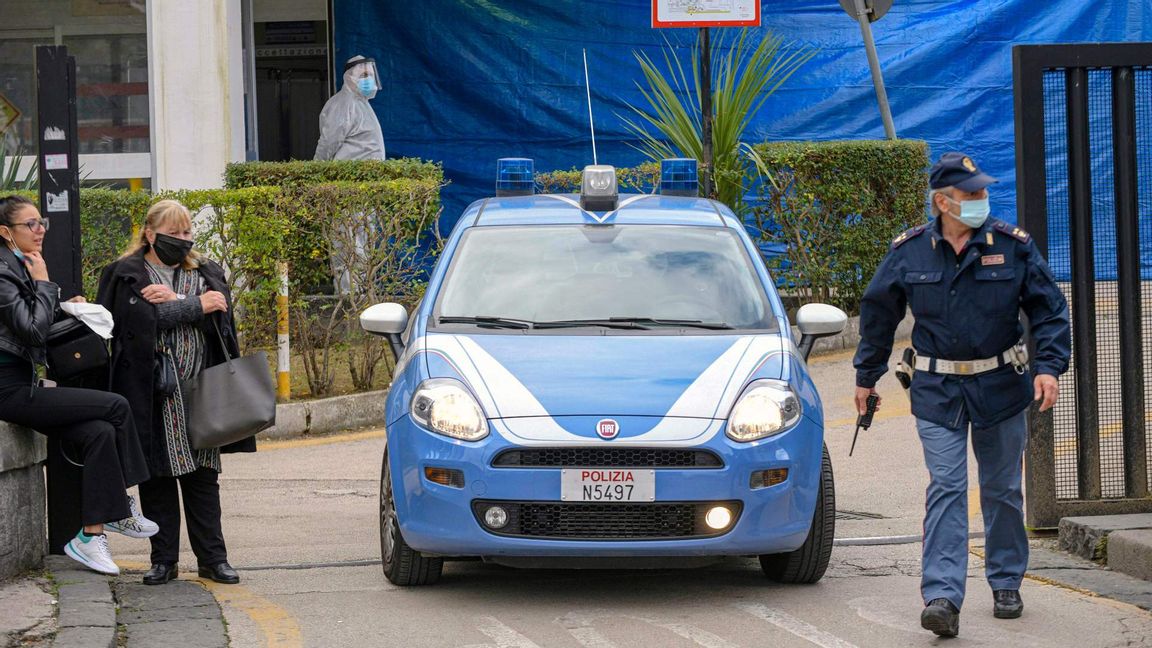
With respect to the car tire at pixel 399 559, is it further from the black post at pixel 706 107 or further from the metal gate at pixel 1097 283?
the black post at pixel 706 107

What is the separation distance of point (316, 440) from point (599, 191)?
378 cm

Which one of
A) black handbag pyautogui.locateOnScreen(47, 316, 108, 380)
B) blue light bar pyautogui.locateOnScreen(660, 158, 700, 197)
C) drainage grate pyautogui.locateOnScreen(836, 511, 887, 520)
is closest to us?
black handbag pyautogui.locateOnScreen(47, 316, 108, 380)

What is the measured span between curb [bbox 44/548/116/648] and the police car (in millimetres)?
1128

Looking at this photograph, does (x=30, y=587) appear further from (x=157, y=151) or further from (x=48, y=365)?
(x=157, y=151)

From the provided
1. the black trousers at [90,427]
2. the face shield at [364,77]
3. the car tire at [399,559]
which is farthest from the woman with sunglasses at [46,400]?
the face shield at [364,77]

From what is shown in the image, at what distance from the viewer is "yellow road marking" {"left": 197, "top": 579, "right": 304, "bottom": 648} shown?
596 centimetres

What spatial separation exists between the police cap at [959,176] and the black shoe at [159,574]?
11.3 ft

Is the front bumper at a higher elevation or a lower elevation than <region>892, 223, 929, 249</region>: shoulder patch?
lower

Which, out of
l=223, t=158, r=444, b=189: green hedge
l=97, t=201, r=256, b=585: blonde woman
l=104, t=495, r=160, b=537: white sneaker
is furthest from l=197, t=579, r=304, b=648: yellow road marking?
l=223, t=158, r=444, b=189: green hedge

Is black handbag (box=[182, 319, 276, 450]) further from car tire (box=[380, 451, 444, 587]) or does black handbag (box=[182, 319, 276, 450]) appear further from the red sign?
the red sign

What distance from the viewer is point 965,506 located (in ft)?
19.6

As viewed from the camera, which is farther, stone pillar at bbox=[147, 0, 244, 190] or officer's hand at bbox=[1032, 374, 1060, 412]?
stone pillar at bbox=[147, 0, 244, 190]

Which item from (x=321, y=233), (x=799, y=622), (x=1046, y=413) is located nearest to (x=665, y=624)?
(x=799, y=622)

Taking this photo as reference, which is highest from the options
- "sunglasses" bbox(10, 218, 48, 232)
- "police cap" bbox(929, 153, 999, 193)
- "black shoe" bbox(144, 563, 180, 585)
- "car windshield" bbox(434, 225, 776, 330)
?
"police cap" bbox(929, 153, 999, 193)
